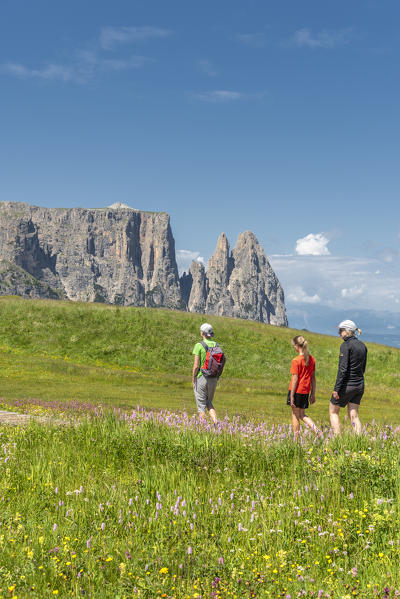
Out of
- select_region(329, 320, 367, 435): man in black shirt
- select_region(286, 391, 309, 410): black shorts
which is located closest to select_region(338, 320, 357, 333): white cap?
select_region(329, 320, 367, 435): man in black shirt

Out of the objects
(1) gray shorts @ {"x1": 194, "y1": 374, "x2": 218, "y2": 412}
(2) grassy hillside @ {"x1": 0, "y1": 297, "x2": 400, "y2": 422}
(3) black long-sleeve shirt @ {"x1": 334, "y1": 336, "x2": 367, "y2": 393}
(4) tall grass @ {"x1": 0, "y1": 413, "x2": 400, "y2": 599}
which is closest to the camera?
(4) tall grass @ {"x1": 0, "y1": 413, "x2": 400, "y2": 599}

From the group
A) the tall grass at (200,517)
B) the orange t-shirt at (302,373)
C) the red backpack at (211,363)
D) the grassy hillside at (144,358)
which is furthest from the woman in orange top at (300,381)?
the grassy hillside at (144,358)

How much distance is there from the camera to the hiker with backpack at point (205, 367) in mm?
15016

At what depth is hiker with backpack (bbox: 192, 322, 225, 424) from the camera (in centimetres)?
1502

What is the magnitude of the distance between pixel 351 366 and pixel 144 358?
31.7 metres

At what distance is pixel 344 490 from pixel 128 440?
13.6 ft

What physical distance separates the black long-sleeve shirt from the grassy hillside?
958cm

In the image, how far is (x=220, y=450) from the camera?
29.0 ft

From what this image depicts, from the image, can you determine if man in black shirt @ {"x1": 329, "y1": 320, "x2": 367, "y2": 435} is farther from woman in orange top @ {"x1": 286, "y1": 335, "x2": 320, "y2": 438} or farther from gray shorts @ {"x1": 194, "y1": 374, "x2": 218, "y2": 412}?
gray shorts @ {"x1": 194, "y1": 374, "x2": 218, "y2": 412}

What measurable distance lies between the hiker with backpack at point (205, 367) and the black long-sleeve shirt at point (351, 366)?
135 inches

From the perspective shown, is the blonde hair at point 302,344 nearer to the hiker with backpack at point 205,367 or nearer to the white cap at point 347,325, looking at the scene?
the white cap at point 347,325

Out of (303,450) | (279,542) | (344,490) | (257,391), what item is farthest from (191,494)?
(257,391)

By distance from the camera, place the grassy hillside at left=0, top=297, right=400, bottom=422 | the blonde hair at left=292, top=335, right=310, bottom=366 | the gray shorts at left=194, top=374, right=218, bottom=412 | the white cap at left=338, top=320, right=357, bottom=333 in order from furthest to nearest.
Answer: the grassy hillside at left=0, top=297, right=400, bottom=422, the gray shorts at left=194, top=374, right=218, bottom=412, the blonde hair at left=292, top=335, right=310, bottom=366, the white cap at left=338, top=320, right=357, bottom=333

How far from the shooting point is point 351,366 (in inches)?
545
